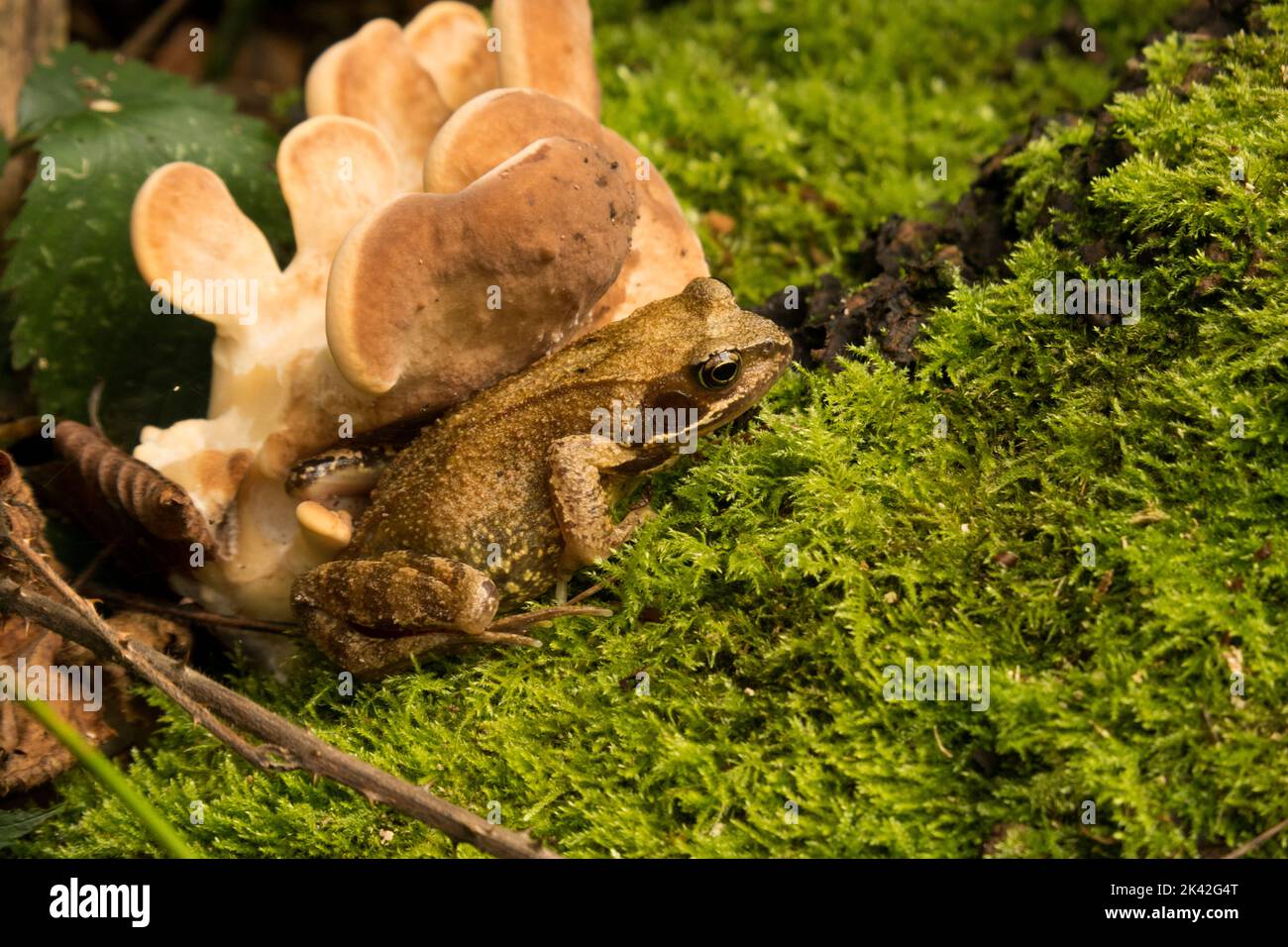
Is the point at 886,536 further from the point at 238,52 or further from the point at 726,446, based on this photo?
the point at 238,52

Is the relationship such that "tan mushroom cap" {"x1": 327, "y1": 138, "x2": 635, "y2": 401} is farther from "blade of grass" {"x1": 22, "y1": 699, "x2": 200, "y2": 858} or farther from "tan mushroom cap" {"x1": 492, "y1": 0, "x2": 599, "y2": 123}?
"blade of grass" {"x1": 22, "y1": 699, "x2": 200, "y2": 858}

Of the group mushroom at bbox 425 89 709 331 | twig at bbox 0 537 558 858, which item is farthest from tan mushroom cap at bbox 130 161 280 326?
twig at bbox 0 537 558 858

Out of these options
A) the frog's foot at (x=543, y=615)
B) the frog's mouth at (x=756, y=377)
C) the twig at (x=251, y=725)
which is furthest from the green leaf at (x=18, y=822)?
the frog's mouth at (x=756, y=377)

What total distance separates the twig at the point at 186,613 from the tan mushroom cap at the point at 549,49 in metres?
2.31

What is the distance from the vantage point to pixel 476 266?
11.1ft

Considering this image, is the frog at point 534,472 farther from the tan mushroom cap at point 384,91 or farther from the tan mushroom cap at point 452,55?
the tan mushroom cap at point 452,55

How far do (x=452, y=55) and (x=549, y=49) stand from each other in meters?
0.67

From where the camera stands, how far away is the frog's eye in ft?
12.2

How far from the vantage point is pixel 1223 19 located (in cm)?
432

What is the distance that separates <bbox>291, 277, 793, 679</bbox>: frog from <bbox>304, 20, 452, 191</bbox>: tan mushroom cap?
1.20 m

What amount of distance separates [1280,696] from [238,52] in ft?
27.5

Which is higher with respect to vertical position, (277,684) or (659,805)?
(277,684)

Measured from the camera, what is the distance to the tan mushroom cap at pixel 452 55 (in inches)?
182
